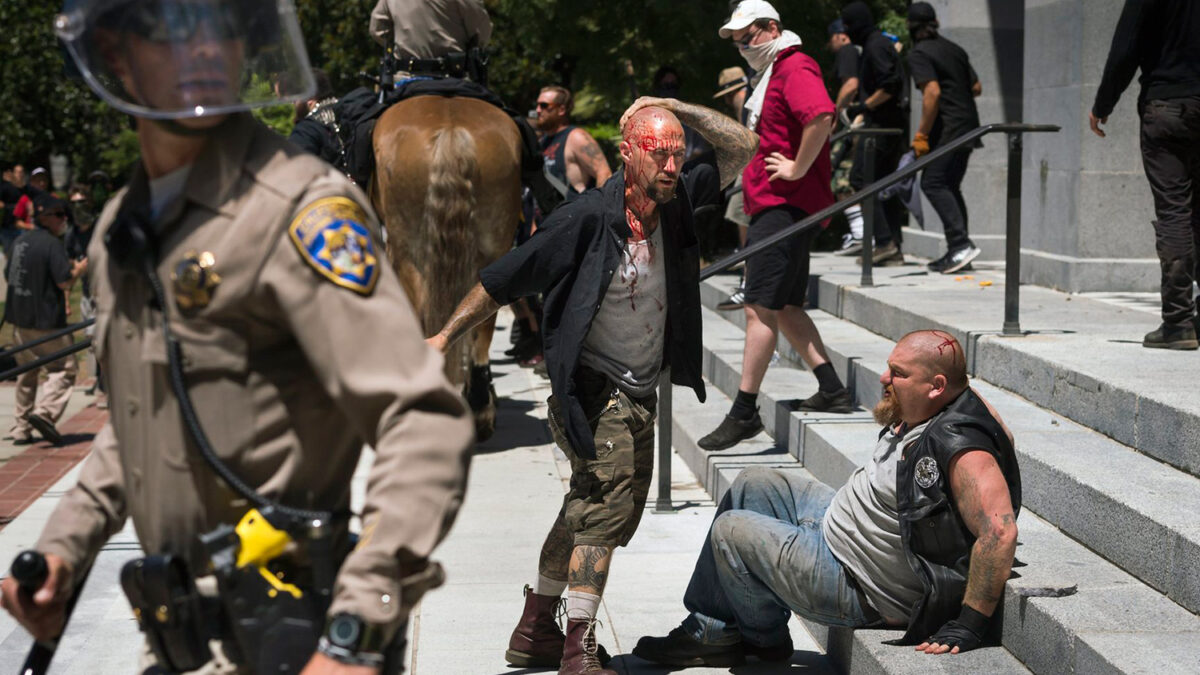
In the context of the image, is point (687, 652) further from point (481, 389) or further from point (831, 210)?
point (481, 389)

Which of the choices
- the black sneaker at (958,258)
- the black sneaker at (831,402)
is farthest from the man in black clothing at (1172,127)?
the black sneaker at (958,258)

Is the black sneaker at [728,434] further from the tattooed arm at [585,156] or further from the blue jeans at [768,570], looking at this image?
the tattooed arm at [585,156]

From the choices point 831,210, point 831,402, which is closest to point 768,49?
point 831,210

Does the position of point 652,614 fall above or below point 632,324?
below

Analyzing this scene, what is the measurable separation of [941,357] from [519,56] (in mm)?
25963

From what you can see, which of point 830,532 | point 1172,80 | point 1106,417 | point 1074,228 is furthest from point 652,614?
point 1074,228

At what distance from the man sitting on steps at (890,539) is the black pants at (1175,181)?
2.27 meters

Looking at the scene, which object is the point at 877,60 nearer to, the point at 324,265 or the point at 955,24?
the point at 955,24

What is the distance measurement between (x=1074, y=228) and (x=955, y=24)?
12.3 feet

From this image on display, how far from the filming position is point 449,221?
7.99m

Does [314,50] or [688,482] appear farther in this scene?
[314,50]

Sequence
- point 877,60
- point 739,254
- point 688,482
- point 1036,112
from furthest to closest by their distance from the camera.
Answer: point 877,60, point 1036,112, point 688,482, point 739,254

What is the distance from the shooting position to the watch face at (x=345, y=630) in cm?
204

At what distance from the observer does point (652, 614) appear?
573cm
